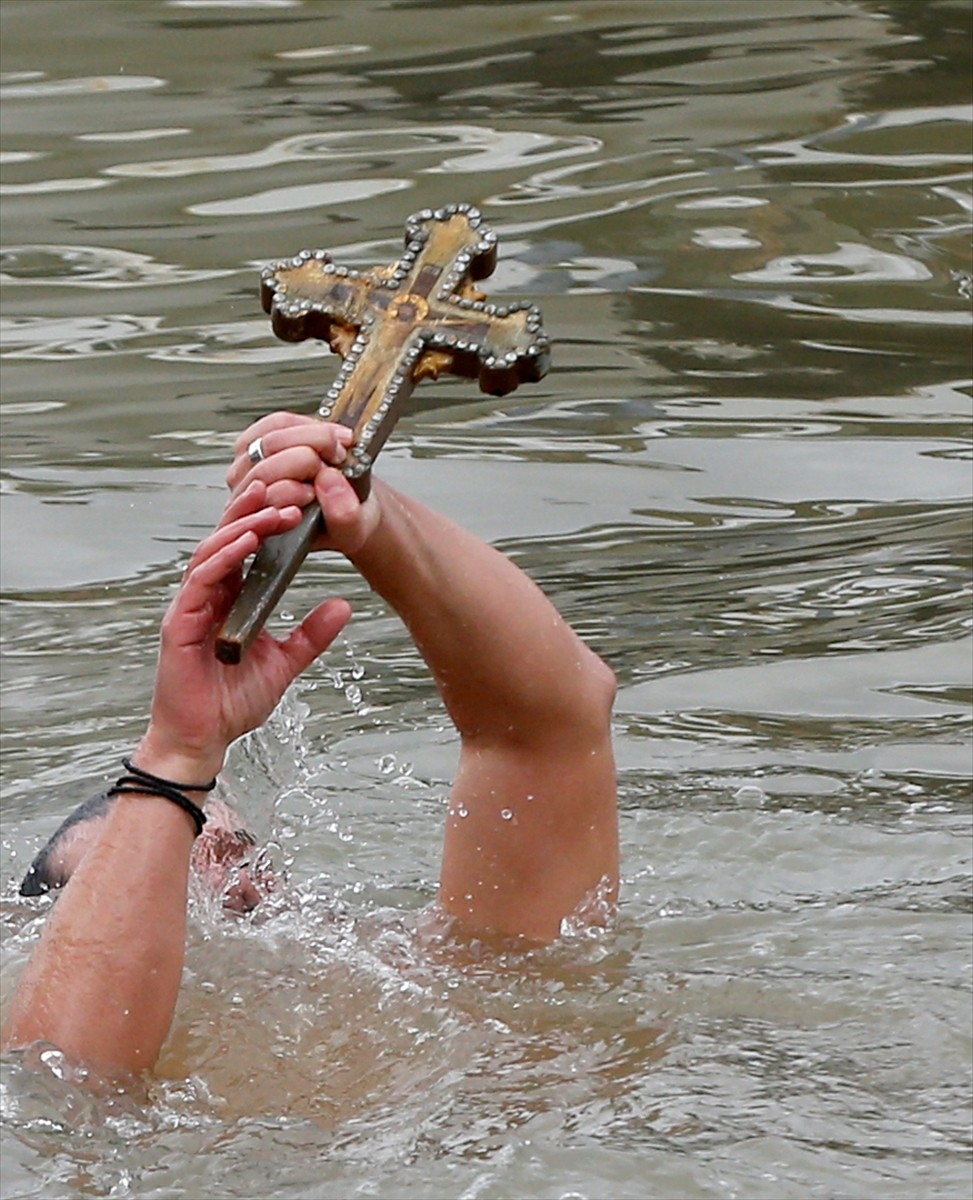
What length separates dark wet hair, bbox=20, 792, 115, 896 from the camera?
360cm

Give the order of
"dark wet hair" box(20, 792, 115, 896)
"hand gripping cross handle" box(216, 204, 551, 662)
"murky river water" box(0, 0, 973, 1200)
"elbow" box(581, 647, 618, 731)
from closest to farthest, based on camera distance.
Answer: "hand gripping cross handle" box(216, 204, 551, 662), "murky river water" box(0, 0, 973, 1200), "elbow" box(581, 647, 618, 731), "dark wet hair" box(20, 792, 115, 896)

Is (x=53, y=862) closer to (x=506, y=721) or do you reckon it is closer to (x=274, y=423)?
(x=506, y=721)

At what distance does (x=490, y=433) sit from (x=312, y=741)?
5.97 feet

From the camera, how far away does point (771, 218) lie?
7500 millimetres

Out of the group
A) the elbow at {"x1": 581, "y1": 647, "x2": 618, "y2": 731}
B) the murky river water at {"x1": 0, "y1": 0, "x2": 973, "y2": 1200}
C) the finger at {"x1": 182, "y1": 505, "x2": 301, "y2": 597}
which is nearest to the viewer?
the finger at {"x1": 182, "y1": 505, "x2": 301, "y2": 597}

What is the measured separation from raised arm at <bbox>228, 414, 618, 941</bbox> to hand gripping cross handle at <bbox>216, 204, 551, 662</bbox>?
0.58 ft

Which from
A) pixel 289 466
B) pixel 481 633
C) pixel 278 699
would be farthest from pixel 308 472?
pixel 481 633

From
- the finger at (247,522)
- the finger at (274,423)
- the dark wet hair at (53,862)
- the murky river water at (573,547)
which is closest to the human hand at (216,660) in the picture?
the finger at (247,522)

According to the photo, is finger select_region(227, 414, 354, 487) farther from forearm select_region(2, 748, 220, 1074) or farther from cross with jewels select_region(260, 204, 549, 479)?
forearm select_region(2, 748, 220, 1074)

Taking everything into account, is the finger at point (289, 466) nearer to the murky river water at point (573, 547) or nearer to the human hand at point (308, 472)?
the human hand at point (308, 472)

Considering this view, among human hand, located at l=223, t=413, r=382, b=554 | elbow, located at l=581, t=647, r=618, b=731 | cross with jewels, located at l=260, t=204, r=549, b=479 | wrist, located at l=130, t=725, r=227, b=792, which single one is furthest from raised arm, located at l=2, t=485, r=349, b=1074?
elbow, located at l=581, t=647, r=618, b=731

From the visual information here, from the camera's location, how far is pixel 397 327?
9.48 ft

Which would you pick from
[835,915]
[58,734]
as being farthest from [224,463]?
[835,915]

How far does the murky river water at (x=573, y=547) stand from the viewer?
311cm
